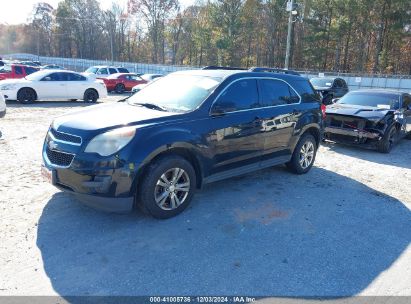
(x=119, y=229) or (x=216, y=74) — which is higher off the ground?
(x=216, y=74)

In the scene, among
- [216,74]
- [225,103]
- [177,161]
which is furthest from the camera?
[216,74]

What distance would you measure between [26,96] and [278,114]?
12415mm

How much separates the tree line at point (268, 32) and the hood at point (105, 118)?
126 feet

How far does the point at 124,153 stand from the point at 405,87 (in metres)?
28.5

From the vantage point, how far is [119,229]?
4.12m

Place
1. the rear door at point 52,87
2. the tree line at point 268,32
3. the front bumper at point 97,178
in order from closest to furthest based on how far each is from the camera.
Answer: the front bumper at point 97,178 → the rear door at point 52,87 → the tree line at point 268,32

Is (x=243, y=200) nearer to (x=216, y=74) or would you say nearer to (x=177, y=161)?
(x=177, y=161)

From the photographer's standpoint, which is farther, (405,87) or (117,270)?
(405,87)

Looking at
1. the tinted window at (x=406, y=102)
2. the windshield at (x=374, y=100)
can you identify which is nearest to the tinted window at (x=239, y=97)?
the windshield at (x=374, y=100)

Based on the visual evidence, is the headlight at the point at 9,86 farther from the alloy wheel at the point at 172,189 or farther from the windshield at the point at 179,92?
the alloy wheel at the point at 172,189

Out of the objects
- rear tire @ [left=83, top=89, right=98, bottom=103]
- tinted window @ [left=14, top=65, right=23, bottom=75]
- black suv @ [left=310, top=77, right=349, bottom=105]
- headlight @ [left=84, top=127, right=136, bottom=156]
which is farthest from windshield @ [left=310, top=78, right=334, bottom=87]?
headlight @ [left=84, top=127, right=136, bottom=156]

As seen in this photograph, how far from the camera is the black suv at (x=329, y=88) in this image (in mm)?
17219

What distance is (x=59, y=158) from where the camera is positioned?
4.12 m

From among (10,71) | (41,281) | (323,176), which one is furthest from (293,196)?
(10,71)
